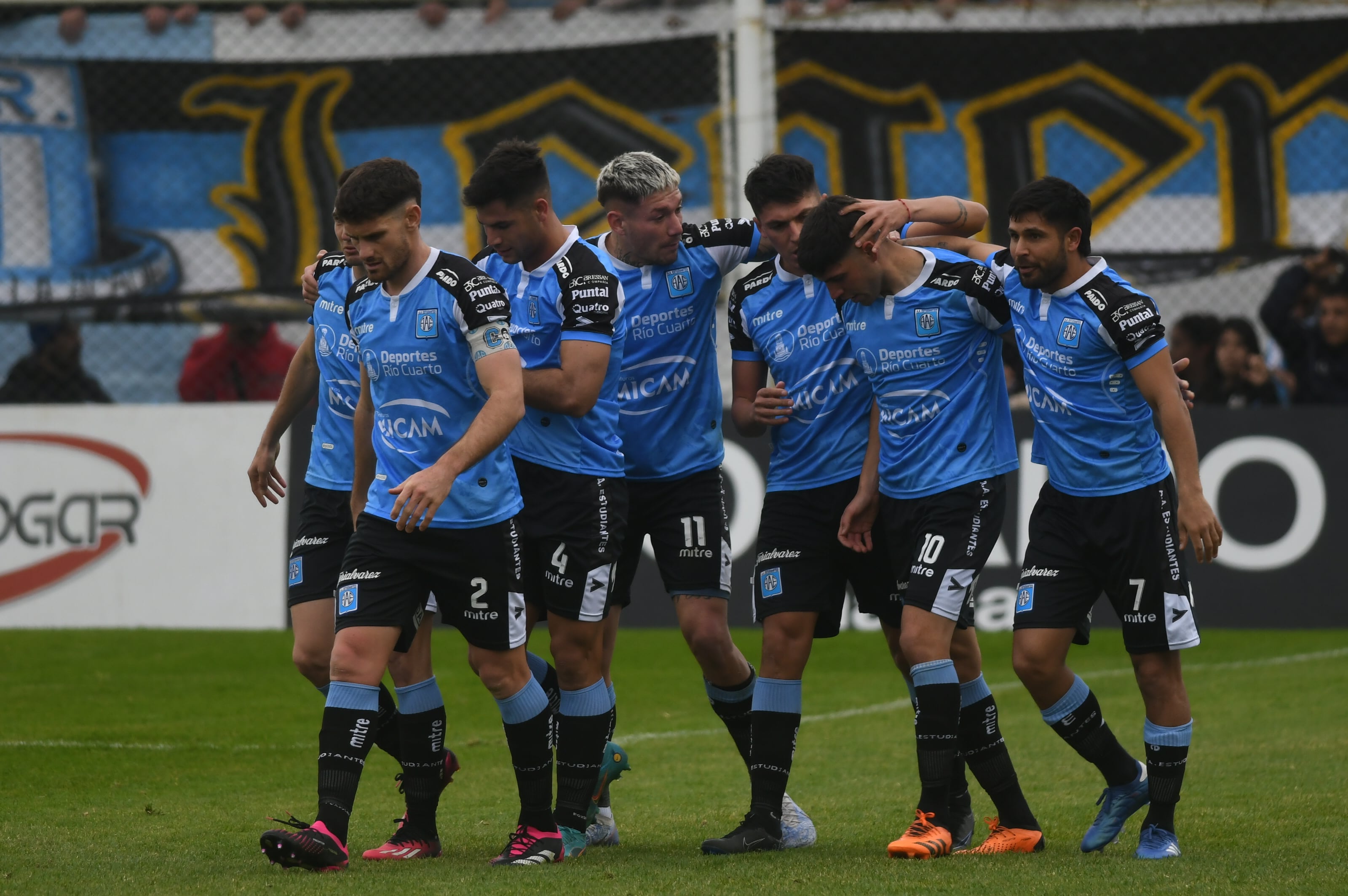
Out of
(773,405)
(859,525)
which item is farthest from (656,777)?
(773,405)

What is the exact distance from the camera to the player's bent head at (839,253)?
5.37m

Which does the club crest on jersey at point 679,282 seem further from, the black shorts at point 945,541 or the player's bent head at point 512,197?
the black shorts at point 945,541

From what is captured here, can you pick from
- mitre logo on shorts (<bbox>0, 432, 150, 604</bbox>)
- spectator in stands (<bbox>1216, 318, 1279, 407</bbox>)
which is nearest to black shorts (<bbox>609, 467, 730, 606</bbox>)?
mitre logo on shorts (<bbox>0, 432, 150, 604</bbox>)

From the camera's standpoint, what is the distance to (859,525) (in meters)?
5.61

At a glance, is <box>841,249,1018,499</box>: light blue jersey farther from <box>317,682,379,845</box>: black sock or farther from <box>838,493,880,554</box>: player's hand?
<box>317,682,379,845</box>: black sock

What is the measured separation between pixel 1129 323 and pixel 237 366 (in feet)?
27.9

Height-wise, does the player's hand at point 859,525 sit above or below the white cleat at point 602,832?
above

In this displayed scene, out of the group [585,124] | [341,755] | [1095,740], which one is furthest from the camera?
[585,124]

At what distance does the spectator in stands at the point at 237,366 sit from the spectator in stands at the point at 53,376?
2.27ft

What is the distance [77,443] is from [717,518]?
667 cm

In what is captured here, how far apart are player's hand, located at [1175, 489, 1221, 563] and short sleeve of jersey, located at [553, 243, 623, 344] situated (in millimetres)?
1914

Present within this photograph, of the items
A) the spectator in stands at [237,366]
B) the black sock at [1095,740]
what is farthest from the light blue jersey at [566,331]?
the spectator in stands at [237,366]

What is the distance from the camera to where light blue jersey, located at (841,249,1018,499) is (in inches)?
216

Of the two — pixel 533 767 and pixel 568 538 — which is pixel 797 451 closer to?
pixel 568 538
